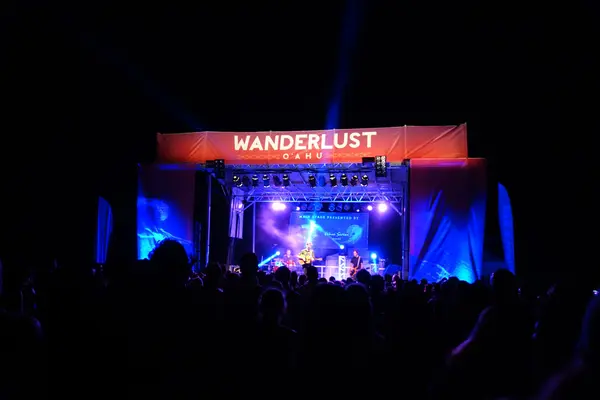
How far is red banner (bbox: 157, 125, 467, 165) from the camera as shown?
13.6 meters

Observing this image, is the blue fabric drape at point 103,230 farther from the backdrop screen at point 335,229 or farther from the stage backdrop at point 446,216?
the backdrop screen at point 335,229

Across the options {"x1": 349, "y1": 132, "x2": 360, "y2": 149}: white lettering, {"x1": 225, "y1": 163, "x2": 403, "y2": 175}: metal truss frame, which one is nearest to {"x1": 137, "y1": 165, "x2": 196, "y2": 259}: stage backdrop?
{"x1": 225, "y1": 163, "x2": 403, "y2": 175}: metal truss frame

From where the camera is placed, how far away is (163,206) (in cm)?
1487

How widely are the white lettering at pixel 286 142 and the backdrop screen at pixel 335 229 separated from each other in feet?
28.8

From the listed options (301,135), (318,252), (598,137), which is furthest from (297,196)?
(598,137)

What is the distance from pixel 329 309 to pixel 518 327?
4.08 feet

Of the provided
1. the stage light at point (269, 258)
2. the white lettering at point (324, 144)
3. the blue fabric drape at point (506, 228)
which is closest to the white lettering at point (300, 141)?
the white lettering at point (324, 144)

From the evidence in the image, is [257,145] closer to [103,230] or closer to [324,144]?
[324,144]

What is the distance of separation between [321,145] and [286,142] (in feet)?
3.69

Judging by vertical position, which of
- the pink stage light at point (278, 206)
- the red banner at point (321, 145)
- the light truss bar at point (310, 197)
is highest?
the red banner at point (321, 145)

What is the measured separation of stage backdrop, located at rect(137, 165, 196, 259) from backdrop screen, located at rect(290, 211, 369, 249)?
9.03 meters

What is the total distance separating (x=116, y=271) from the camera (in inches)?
158

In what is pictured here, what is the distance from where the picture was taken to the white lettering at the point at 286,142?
1431 centimetres

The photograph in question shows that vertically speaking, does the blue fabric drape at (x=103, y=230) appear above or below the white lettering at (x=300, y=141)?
below
